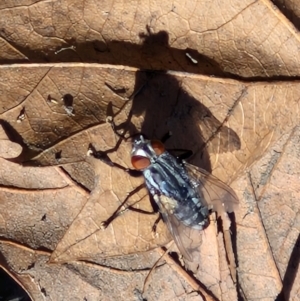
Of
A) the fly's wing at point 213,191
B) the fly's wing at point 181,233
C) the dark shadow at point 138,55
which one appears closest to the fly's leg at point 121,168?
the fly's wing at point 181,233

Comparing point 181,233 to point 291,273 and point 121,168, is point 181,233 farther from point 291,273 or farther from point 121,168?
point 291,273

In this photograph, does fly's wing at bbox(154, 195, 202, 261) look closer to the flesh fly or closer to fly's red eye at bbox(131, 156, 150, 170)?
the flesh fly

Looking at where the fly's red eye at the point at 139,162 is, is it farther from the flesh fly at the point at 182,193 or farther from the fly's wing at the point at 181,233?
the fly's wing at the point at 181,233

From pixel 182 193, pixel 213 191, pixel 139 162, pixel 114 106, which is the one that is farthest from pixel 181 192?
pixel 114 106

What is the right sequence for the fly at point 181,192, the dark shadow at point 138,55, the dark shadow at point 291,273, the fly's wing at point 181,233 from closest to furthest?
the dark shadow at point 138,55, the fly at point 181,192, the fly's wing at point 181,233, the dark shadow at point 291,273

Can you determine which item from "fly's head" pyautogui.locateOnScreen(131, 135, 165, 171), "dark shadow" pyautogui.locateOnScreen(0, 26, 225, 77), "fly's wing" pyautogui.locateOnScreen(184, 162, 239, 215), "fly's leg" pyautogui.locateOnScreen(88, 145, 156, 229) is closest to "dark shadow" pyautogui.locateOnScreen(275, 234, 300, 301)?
"fly's wing" pyautogui.locateOnScreen(184, 162, 239, 215)

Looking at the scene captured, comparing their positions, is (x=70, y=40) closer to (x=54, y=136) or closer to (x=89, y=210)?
(x=54, y=136)
